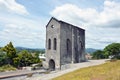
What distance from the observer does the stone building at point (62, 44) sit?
111ft

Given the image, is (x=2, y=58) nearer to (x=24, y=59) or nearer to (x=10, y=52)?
(x=10, y=52)

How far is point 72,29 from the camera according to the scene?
3562 centimetres

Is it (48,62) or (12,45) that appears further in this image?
(12,45)

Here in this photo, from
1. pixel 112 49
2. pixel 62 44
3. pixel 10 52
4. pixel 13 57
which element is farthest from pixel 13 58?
pixel 112 49

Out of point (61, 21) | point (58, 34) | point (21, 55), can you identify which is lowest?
point (21, 55)

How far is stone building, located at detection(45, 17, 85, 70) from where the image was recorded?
111 feet

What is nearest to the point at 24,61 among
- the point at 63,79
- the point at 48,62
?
the point at 48,62

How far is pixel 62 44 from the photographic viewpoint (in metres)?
34.0

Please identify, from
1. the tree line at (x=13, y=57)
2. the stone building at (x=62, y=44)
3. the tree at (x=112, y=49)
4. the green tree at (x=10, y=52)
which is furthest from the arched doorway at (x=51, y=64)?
the tree at (x=112, y=49)

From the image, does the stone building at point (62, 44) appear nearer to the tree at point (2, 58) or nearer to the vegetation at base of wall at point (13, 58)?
the vegetation at base of wall at point (13, 58)

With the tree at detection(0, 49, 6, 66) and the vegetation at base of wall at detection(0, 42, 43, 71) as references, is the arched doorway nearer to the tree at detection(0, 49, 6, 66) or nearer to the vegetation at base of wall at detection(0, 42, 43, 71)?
the vegetation at base of wall at detection(0, 42, 43, 71)

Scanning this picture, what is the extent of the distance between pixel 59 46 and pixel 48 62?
4.76 meters

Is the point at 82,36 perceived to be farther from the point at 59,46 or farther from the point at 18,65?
the point at 18,65

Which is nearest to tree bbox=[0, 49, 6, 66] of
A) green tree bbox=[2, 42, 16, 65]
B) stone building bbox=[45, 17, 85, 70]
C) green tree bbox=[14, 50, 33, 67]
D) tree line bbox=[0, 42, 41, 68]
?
tree line bbox=[0, 42, 41, 68]
